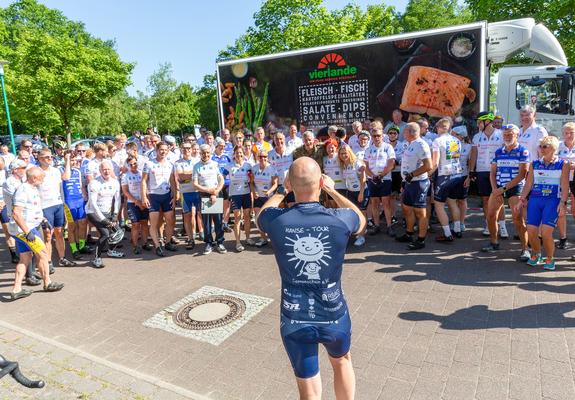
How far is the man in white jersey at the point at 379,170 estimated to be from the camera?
7062 millimetres

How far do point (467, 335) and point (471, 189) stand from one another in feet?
19.3

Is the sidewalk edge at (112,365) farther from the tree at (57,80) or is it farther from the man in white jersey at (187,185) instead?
the tree at (57,80)

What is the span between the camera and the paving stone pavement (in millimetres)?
3193

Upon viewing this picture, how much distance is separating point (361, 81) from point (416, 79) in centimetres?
123

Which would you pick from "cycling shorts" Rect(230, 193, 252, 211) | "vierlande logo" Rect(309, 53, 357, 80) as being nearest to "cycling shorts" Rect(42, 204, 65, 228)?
"cycling shorts" Rect(230, 193, 252, 211)

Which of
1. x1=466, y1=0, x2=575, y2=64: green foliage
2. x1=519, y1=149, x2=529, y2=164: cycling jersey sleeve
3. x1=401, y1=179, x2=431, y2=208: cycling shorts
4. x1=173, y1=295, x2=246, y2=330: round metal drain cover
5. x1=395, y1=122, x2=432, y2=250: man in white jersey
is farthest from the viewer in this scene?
x1=466, y1=0, x2=575, y2=64: green foliage

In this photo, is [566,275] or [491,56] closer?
[566,275]

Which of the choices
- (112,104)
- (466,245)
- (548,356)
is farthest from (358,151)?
(112,104)

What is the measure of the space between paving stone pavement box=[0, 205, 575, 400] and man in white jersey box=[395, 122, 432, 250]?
0.50 meters

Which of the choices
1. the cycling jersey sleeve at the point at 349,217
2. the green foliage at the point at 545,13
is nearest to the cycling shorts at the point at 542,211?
the cycling jersey sleeve at the point at 349,217

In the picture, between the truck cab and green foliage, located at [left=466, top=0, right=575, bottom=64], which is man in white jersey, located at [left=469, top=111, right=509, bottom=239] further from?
green foliage, located at [left=466, top=0, right=575, bottom=64]

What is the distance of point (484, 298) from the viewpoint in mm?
4516

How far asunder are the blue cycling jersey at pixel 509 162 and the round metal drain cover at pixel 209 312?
14.1ft

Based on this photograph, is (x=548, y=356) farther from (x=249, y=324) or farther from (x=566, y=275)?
(x=249, y=324)
